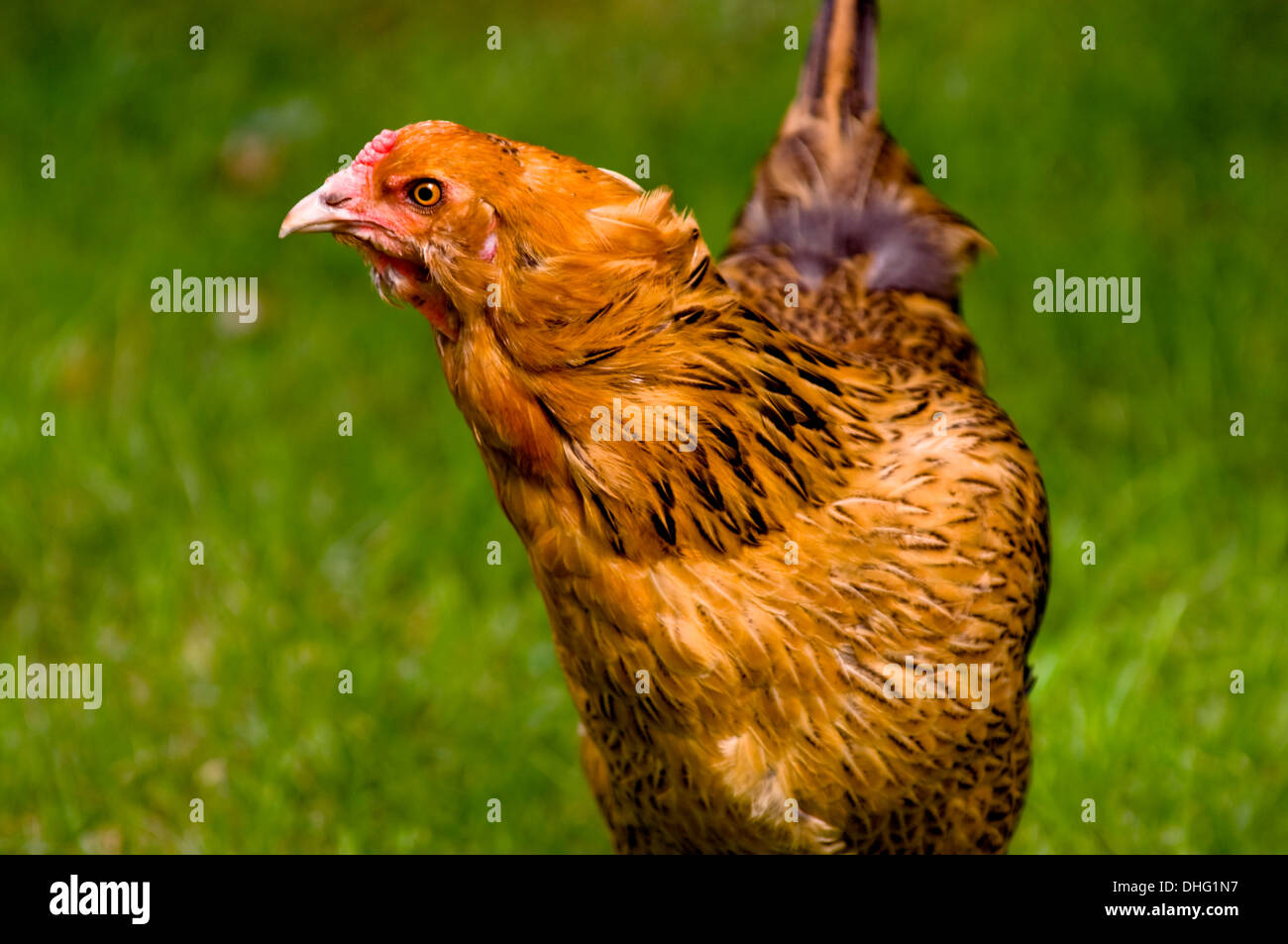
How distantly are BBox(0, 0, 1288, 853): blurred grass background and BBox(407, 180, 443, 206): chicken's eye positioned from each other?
2.05m

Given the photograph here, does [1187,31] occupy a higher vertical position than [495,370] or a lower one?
higher

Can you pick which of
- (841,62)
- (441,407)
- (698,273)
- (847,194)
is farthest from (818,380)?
(441,407)

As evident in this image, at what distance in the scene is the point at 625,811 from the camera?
2.84m

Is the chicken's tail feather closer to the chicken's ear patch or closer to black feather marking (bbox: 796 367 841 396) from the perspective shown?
black feather marking (bbox: 796 367 841 396)

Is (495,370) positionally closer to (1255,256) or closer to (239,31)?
(1255,256)

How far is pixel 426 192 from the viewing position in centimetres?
217

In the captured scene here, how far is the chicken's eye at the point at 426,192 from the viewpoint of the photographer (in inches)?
85.2

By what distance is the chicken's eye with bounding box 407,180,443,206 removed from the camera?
216cm

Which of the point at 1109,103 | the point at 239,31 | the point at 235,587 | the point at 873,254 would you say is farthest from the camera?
the point at 239,31

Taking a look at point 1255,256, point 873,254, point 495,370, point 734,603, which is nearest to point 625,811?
point 734,603

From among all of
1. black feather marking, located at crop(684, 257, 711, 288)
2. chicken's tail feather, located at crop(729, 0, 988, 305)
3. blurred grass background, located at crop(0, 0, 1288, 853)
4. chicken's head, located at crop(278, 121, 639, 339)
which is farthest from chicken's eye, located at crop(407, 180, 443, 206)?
blurred grass background, located at crop(0, 0, 1288, 853)

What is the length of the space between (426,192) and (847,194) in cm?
154

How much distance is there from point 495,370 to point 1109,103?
4451 mm

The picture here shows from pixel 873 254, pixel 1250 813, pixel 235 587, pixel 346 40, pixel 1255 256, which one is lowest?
pixel 1250 813
